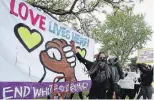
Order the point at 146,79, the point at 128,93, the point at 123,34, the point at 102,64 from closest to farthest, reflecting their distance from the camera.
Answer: the point at 102,64, the point at 146,79, the point at 128,93, the point at 123,34

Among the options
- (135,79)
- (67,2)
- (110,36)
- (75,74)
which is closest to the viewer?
(75,74)

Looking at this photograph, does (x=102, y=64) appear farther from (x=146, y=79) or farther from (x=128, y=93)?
(x=128, y=93)

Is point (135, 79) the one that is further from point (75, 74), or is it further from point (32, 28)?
point (32, 28)

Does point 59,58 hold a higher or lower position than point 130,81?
higher

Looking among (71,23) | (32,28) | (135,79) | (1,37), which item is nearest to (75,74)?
(32,28)

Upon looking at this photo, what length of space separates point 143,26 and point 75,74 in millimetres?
42955

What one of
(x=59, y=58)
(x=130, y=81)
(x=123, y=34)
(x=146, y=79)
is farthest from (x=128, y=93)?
(x=123, y=34)

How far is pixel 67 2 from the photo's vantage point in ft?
76.8

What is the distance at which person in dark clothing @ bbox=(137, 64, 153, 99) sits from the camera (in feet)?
40.4

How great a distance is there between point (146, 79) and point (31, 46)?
618 centimetres

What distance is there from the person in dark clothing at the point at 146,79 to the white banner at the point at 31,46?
13.1 ft

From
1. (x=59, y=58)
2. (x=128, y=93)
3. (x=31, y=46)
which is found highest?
(x=31, y=46)

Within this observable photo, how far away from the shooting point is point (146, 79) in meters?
12.4

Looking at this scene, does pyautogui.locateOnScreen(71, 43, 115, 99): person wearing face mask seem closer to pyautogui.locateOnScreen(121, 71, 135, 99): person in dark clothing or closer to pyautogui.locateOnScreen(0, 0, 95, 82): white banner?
pyautogui.locateOnScreen(0, 0, 95, 82): white banner
